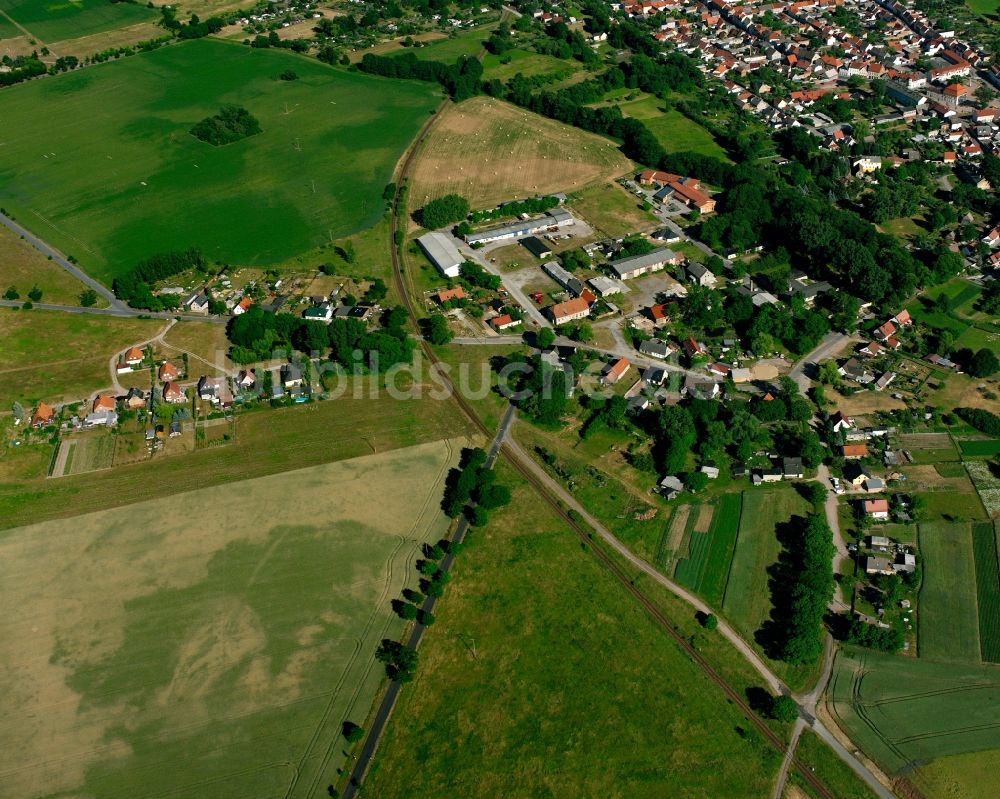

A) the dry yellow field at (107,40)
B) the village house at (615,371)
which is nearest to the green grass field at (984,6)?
the village house at (615,371)

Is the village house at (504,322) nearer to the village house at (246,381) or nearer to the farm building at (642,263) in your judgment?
the farm building at (642,263)

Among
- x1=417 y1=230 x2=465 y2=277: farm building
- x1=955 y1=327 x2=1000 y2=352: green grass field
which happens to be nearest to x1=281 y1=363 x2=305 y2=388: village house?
x1=417 y1=230 x2=465 y2=277: farm building

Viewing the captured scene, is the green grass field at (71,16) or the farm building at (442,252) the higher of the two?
the green grass field at (71,16)

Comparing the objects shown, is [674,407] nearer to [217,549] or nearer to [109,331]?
[217,549]

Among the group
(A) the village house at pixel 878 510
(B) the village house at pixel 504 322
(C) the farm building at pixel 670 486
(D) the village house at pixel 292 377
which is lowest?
(D) the village house at pixel 292 377

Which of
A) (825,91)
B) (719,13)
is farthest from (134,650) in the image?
(719,13)

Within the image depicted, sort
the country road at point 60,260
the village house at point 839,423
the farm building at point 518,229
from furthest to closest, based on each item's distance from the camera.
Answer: the farm building at point 518,229
the country road at point 60,260
the village house at point 839,423
